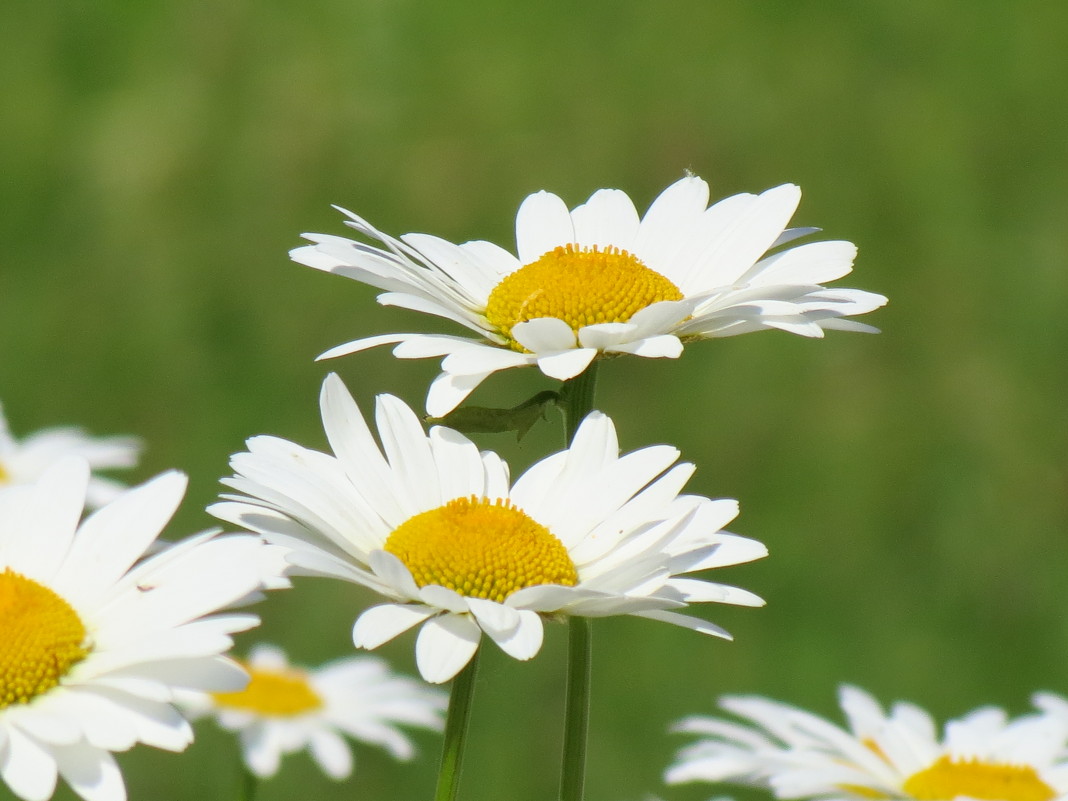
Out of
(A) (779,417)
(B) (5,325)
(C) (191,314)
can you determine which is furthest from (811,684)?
(B) (5,325)

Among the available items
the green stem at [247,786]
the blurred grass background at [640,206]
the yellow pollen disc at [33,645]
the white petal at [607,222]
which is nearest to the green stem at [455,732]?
the yellow pollen disc at [33,645]

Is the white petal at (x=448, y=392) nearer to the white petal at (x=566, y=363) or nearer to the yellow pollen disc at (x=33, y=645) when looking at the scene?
the white petal at (x=566, y=363)

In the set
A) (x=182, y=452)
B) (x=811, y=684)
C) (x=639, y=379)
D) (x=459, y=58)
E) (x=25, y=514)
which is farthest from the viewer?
(x=459, y=58)

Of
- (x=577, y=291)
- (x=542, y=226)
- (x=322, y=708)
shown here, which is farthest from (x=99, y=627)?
(x=322, y=708)

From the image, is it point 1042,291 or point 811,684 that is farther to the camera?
point 1042,291

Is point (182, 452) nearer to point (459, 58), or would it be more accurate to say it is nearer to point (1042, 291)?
point (459, 58)
